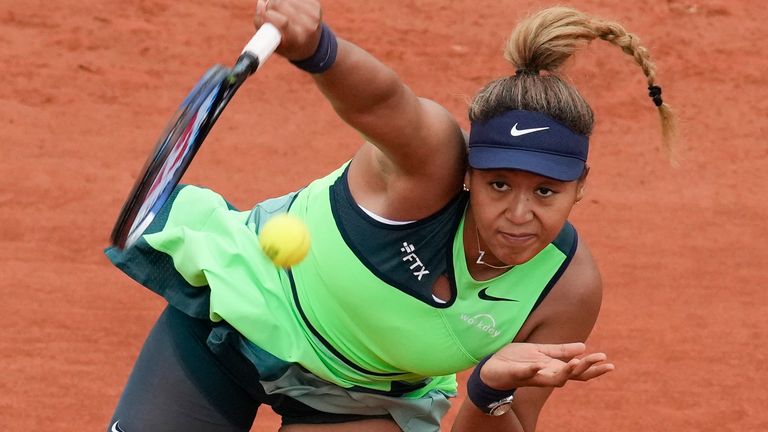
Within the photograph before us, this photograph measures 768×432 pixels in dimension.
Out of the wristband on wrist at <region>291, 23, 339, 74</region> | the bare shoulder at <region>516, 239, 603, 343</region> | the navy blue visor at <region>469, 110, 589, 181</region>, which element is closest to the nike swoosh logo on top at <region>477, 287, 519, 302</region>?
A: the bare shoulder at <region>516, 239, 603, 343</region>

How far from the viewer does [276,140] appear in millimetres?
7754

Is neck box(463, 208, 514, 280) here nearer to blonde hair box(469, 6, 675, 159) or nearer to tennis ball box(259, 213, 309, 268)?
blonde hair box(469, 6, 675, 159)

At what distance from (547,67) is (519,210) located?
17.0 inches

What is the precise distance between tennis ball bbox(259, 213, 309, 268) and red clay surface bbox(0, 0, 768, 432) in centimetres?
228

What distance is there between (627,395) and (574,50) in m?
2.77

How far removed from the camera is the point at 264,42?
2850mm

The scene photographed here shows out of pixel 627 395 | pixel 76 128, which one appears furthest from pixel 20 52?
pixel 627 395

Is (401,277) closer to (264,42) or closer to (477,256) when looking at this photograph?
(477,256)

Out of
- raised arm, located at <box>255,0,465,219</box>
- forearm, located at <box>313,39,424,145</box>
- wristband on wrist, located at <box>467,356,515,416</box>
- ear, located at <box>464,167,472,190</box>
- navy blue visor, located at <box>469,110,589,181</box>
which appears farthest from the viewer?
wristband on wrist, located at <box>467,356,515,416</box>

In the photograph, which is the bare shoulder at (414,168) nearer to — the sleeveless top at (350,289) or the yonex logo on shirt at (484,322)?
the sleeveless top at (350,289)

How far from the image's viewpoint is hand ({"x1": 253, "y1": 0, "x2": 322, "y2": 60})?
2902 mm

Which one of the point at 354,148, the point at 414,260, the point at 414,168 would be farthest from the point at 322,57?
the point at 354,148

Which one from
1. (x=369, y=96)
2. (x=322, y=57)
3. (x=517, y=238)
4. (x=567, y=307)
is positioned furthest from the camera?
(x=567, y=307)

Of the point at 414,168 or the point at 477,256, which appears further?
the point at 477,256
